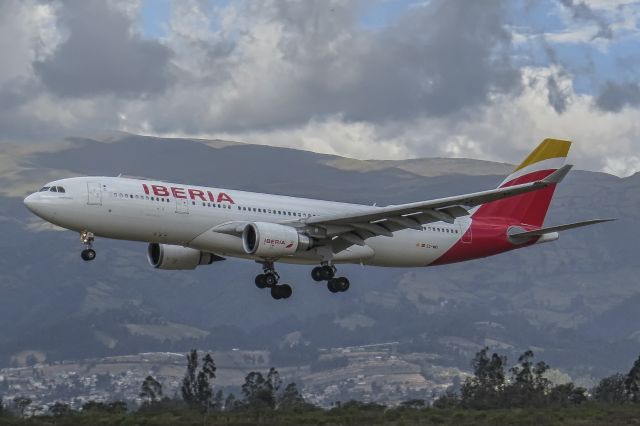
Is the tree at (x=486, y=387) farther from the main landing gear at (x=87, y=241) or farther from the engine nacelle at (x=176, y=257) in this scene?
the main landing gear at (x=87, y=241)

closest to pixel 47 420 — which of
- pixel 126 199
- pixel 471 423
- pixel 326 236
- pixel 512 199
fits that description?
pixel 126 199

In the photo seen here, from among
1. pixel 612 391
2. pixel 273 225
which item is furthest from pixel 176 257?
pixel 612 391

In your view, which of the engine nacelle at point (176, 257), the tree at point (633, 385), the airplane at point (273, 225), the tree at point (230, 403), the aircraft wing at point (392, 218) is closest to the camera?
the airplane at point (273, 225)

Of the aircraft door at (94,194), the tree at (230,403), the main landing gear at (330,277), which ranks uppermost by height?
the aircraft door at (94,194)

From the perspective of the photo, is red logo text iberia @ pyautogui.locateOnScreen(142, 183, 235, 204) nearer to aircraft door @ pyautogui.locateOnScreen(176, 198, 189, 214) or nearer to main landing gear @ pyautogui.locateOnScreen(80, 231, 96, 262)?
aircraft door @ pyautogui.locateOnScreen(176, 198, 189, 214)

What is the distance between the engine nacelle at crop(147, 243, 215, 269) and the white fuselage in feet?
13.4

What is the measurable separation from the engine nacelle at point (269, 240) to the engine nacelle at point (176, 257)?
6.24 m

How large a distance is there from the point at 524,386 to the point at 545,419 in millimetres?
47898

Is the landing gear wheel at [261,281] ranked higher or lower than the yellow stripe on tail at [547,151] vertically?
lower

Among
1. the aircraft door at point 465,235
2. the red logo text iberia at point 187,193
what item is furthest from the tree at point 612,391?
the red logo text iberia at point 187,193

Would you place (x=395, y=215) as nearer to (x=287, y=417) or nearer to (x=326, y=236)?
(x=326, y=236)

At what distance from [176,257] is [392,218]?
12568 mm

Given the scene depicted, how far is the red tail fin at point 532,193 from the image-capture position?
74.7m

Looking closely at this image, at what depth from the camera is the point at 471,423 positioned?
58625mm
